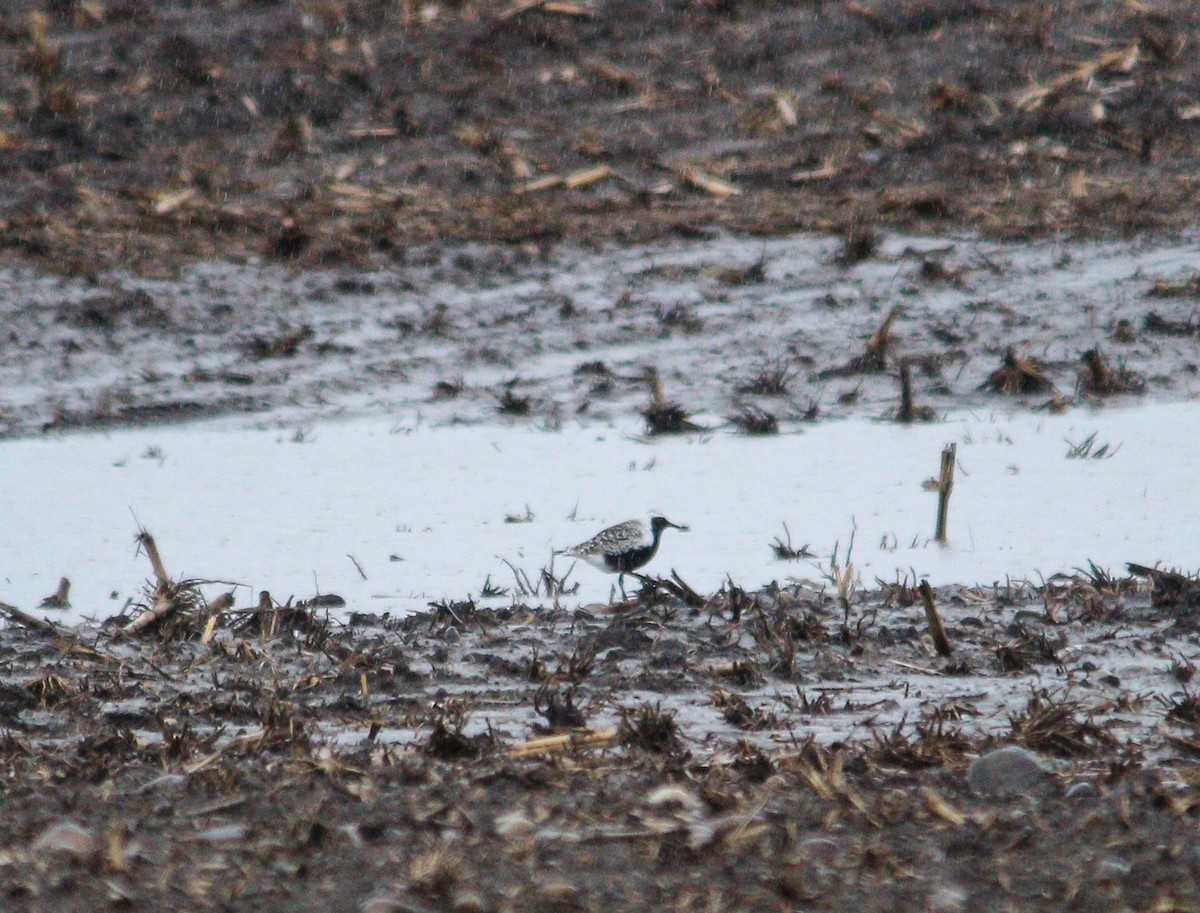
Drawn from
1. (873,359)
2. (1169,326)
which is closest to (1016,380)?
(873,359)

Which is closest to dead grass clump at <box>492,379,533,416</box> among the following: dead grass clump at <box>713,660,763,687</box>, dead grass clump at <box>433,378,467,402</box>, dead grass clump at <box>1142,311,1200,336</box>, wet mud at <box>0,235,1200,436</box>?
wet mud at <box>0,235,1200,436</box>

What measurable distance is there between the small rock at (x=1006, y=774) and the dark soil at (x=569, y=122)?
24.2 feet

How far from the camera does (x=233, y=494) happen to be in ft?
24.1

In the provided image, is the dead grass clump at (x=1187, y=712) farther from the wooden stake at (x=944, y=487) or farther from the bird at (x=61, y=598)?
the bird at (x=61, y=598)

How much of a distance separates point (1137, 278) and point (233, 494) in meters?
6.00

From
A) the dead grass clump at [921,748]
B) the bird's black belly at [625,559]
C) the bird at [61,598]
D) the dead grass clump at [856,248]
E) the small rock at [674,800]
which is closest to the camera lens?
the small rock at [674,800]

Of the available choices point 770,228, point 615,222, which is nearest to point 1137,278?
point 770,228

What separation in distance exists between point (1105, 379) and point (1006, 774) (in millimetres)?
5897

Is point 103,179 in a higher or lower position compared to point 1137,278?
higher

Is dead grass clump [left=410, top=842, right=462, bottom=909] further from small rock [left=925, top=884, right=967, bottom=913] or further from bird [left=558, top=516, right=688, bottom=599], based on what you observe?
bird [left=558, top=516, right=688, bottom=599]

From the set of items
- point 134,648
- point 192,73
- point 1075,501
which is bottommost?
point 1075,501

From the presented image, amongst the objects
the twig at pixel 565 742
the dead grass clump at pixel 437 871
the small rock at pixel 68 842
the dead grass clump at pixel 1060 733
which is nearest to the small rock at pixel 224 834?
the small rock at pixel 68 842

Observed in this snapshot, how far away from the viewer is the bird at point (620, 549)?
559 centimetres

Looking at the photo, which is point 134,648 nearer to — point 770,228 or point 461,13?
point 770,228
